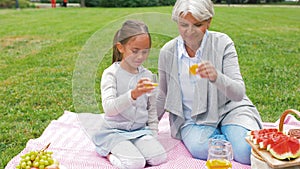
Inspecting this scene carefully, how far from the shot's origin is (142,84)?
2.56 meters

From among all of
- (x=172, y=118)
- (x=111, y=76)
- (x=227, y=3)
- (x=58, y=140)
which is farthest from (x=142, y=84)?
(x=227, y=3)

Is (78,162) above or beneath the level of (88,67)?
beneath

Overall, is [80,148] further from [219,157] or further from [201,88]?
[219,157]

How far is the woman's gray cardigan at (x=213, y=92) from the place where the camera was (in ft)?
9.43

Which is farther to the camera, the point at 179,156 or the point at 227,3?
the point at 227,3

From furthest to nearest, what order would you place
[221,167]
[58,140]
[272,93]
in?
[272,93] → [58,140] → [221,167]

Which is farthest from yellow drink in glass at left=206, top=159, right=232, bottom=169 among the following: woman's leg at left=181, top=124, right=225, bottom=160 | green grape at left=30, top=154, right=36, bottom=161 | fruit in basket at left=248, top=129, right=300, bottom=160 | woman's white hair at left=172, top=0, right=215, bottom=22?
green grape at left=30, top=154, right=36, bottom=161

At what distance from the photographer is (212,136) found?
10.0 ft

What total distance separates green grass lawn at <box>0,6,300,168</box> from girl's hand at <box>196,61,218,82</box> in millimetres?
375

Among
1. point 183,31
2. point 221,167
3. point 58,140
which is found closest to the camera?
point 221,167

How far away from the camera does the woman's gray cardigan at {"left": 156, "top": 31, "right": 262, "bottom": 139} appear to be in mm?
2873

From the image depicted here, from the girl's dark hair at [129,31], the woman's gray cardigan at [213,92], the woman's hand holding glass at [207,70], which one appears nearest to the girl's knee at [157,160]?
the woman's gray cardigan at [213,92]

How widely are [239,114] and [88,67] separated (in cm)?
112

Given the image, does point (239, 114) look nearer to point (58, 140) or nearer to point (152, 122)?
point (152, 122)
